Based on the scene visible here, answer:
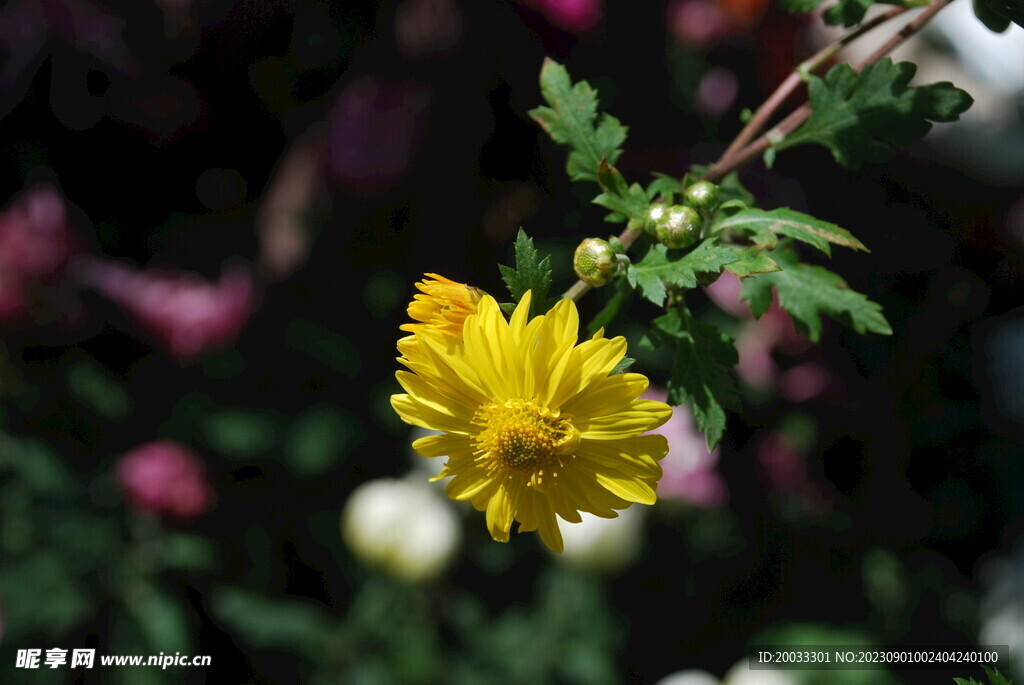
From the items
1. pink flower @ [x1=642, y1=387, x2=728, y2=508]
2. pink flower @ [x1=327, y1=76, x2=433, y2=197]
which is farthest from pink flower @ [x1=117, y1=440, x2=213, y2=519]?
pink flower @ [x1=642, y1=387, x2=728, y2=508]

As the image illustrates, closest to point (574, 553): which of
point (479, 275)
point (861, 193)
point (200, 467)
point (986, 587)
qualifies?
point (479, 275)

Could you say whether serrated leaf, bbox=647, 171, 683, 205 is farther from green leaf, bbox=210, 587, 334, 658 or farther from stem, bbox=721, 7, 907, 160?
green leaf, bbox=210, 587, 334, 658

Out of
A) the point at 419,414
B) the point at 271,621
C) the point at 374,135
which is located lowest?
the point at 271,621

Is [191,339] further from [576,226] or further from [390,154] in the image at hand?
[576,226]

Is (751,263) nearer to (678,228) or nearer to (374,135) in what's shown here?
(678,228)

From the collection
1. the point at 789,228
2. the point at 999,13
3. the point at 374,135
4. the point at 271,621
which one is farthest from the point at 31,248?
the point at 999,13

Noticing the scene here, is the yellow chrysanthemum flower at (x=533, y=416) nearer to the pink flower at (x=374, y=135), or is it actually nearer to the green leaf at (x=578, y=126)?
the green leaf at (x=578, y=126)
